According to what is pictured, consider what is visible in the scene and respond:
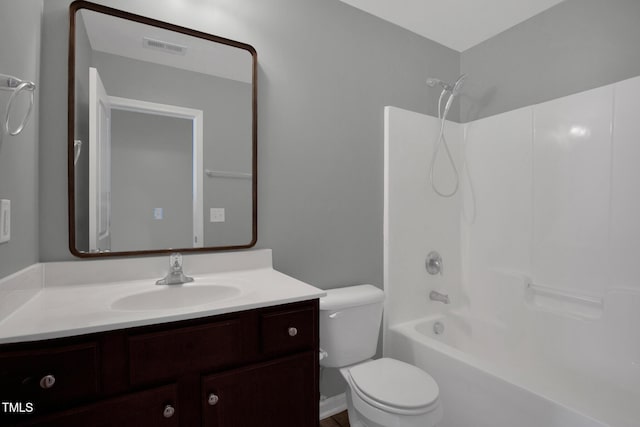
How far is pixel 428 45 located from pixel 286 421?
7.95 ft

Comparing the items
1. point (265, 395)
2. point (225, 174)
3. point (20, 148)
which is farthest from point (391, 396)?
point (20, 148)

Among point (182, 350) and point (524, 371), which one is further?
point (524, 371)

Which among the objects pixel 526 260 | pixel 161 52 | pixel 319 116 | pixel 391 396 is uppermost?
pixel 161 52

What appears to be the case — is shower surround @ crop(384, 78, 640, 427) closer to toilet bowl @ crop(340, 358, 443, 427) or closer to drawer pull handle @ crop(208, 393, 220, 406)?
toilet bowl @ crop(340, 358, 443, 427)

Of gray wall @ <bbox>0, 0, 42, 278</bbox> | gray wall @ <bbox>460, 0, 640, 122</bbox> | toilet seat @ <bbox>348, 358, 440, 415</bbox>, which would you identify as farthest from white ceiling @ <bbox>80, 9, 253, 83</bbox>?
gray wall @ <bbox>460, 0, 640, 122</bbox>

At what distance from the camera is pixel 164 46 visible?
4.58 ft

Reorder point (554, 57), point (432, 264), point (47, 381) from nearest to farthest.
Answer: point (47, 381)
point (554, 57)
point (432, 264)

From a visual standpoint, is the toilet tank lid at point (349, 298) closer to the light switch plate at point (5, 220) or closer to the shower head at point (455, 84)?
the light switch plate at point (5, 220)

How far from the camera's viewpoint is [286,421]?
111 centimetres

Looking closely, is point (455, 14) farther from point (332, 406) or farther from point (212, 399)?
point (332, 406)

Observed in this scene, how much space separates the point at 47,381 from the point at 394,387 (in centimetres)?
119

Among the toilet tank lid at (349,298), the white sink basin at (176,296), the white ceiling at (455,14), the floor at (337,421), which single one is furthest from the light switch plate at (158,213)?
the white ceiling at (455,14)

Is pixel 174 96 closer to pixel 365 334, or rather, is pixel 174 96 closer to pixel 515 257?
pixel 365 334

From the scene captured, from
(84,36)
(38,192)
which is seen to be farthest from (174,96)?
(38,192)
